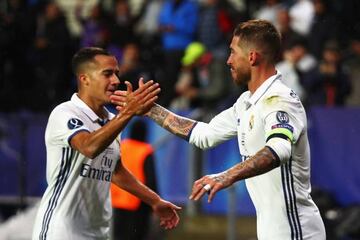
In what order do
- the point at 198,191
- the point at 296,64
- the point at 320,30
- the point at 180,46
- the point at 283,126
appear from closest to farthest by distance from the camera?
the point at 198,191, the point at 283,126, the point at 296,64, the point at 320,30, the point at 180,46

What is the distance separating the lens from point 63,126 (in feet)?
26.0

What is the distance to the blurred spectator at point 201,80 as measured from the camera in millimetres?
15117

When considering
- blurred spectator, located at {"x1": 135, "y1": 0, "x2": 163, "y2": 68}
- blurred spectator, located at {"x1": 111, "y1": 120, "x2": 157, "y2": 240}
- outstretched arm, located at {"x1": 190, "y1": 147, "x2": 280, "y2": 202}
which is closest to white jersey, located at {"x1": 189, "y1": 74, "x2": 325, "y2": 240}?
outstretched arm, located at {"x1": 190, "y1": 147, "x2": 280, "y2": 202}

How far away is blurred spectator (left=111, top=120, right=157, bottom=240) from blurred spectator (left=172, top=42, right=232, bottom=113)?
2.97m

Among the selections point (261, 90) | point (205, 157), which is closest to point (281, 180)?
point (261, 90)

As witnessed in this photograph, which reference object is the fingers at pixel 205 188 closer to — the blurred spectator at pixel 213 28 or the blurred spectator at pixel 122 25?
the blurred spectator at pixel 213 28

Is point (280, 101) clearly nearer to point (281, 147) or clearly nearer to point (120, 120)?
point (281, 147)

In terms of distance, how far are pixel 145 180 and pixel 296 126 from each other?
481 centimetres

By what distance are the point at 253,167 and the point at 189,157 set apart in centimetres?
756

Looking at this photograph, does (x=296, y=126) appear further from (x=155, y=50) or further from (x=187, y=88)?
(x=155, y=50)

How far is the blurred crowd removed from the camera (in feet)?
48.0

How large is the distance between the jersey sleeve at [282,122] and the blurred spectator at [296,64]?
6605 mm

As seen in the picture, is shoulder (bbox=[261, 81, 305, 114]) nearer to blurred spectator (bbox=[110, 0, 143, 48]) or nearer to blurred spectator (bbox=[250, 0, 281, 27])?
blurred spectator (bbox=[250, 0, 281, 27])

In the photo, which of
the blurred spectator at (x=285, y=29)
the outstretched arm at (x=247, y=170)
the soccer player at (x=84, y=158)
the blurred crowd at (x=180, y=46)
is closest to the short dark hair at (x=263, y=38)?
the soccer player at (x=84, y=158)
